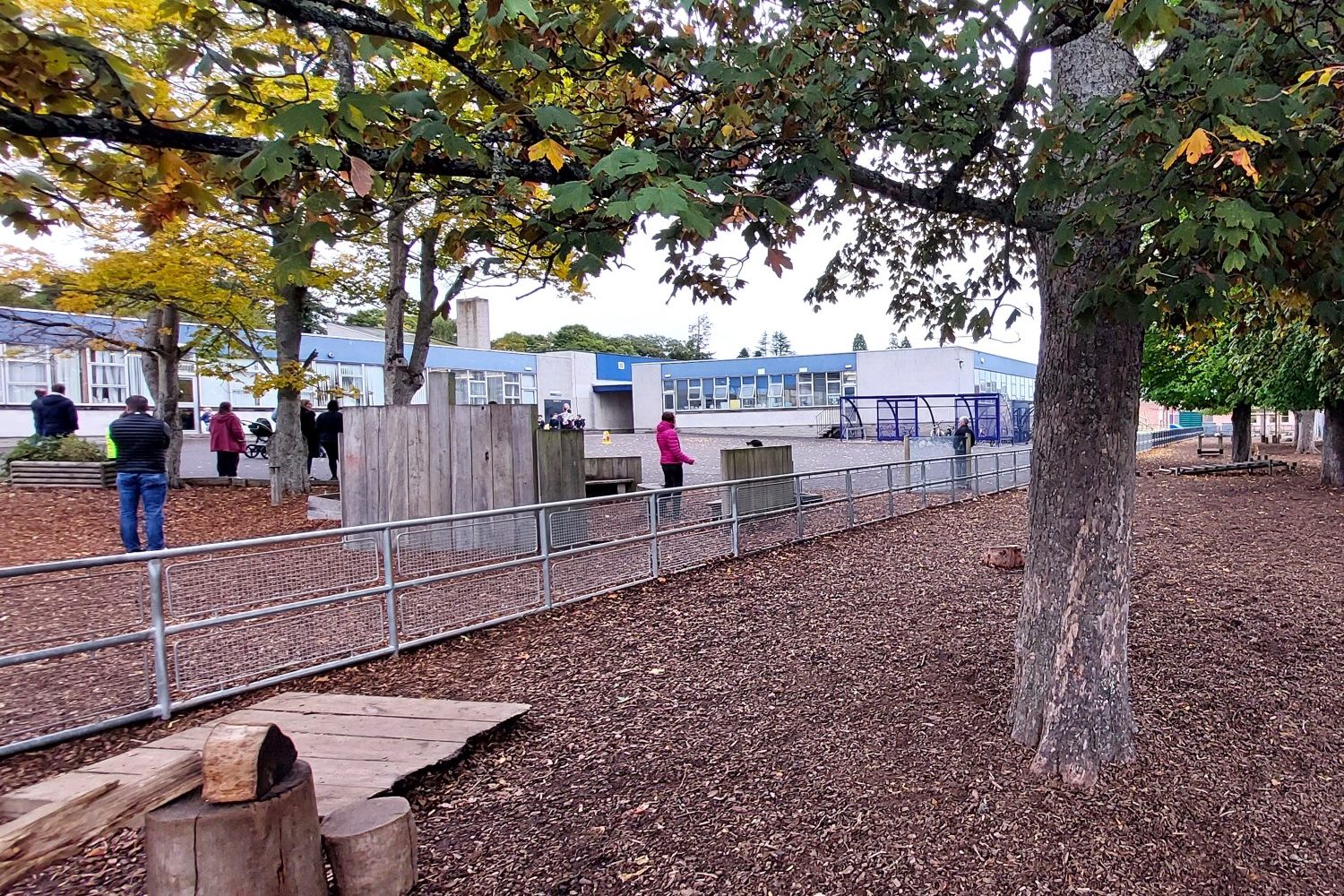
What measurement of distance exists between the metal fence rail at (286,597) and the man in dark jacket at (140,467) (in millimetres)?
3695

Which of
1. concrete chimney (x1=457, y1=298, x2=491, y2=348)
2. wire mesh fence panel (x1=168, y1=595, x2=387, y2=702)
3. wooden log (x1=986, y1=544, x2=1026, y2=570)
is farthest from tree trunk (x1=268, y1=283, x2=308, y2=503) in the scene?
concrete chimney (x1=457, y1=298, x2=491, y2=348)

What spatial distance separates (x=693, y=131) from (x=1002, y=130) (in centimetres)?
201

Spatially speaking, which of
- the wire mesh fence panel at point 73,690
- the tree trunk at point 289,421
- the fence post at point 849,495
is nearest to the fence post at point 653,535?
the fence post at point 849,495

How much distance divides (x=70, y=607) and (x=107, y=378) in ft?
113

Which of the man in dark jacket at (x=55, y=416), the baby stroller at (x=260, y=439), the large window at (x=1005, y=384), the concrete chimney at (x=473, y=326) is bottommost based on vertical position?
the baby stroller at (x=260, y=439)

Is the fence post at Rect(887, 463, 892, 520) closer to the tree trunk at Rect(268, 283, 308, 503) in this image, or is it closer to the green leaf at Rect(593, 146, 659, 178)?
the tree trunk at Rect(268, 283, 308, 503)

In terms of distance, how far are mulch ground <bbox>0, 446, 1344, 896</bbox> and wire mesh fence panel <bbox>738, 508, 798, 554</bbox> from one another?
227 cm

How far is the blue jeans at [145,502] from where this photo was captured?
803cm

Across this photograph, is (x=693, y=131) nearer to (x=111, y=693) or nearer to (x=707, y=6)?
(x=707, y=6)

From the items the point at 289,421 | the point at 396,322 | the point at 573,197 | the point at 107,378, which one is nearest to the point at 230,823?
the point at 573,197

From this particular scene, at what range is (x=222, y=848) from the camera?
211 centimetres

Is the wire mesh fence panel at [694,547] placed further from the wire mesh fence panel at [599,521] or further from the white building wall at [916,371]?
the white building wall at [916,371]

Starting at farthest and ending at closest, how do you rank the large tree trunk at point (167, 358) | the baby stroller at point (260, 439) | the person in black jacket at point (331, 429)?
the baby stroller at point (260, 439) < the person in black jacket at point (331, 429) < the large tree trunk at point (167, 358)

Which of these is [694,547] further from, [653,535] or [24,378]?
[24,378]
